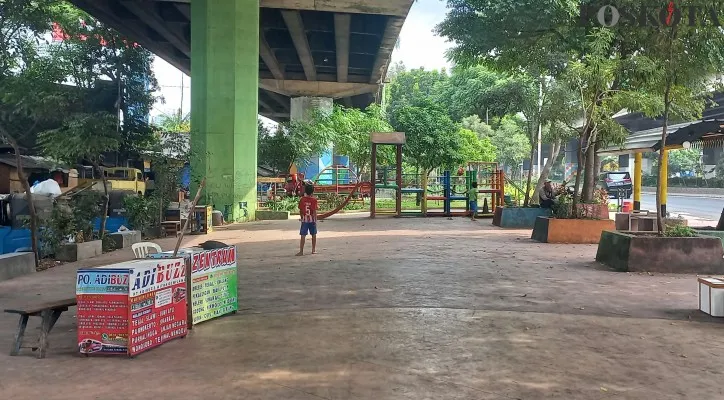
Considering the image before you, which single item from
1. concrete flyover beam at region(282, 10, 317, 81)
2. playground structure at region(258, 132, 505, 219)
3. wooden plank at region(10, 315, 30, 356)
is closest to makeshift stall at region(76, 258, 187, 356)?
wooden plank at region(10, 315, 30, 356)

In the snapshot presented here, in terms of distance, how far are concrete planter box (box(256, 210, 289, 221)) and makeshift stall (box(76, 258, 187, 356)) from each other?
17.1 metres

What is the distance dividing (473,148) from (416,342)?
3243 centimetres

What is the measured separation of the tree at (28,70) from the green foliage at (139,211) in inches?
362

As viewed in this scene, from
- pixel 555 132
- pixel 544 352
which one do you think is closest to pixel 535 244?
pixel 555 132

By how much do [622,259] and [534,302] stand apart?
345 centimetres

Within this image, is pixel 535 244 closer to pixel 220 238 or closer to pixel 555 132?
pixel 555 132

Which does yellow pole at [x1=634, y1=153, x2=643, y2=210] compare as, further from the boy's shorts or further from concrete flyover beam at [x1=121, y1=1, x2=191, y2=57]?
concrete flyover beam at [x1=121, y1=1, x2=191, y2=57]

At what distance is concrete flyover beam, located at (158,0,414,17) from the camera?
77.2 feet

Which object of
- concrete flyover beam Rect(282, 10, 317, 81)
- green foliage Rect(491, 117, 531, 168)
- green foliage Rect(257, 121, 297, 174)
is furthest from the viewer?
green foliage Rect(491, 117, 531, 168)

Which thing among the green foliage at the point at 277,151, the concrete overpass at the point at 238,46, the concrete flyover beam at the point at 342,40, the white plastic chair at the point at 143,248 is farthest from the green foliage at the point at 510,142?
the white plastic chair at the point at 143,248

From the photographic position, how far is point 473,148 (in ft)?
121

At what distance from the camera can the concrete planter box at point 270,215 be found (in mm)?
22469

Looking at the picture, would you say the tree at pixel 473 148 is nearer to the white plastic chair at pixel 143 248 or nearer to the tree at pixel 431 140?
the tree at pixel 431 140

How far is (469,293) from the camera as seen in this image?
7914 millimetres
